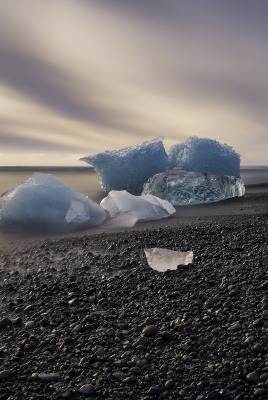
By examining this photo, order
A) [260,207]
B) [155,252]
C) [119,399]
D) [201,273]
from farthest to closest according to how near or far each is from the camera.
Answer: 1. [260,207]
2. [155,252]
3. [201,273]
4. [119,399]

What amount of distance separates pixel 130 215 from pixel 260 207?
4.71 meters

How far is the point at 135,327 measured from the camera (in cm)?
439

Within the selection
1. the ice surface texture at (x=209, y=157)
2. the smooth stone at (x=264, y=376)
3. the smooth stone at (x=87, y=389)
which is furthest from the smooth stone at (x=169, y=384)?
the ice surface texture at (x=209, y=157)

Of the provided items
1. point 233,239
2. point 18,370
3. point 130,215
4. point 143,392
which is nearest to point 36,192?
point 130,215

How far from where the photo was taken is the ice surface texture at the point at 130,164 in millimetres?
18594

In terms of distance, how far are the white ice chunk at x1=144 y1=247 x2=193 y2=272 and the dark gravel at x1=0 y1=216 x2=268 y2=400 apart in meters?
0.18

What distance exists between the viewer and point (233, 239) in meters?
7.96

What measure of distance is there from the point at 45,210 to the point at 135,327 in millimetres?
7498

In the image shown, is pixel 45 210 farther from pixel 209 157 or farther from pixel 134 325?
pixel 209 157

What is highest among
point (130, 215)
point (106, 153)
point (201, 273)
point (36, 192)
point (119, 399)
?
point (106, 153)

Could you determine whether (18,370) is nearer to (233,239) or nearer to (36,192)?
(233,239)

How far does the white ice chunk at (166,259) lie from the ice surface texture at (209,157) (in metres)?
12.2

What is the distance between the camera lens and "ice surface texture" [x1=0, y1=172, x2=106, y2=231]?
1129 centimetres

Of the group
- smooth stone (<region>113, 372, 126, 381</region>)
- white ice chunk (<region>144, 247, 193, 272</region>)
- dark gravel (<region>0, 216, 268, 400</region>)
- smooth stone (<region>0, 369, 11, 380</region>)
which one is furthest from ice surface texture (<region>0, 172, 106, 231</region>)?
smooth stone (<region>113, 372, 126, 381</region>)
